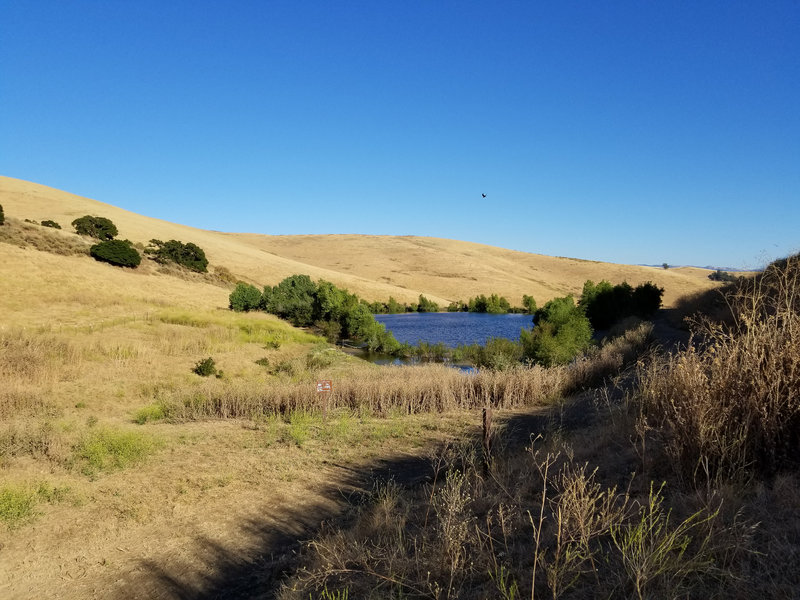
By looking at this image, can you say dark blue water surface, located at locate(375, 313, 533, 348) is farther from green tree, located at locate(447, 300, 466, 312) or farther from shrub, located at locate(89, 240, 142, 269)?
shrub, located at locate(89, 240, 142, 269)

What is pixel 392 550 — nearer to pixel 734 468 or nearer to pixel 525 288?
pixel 734 468

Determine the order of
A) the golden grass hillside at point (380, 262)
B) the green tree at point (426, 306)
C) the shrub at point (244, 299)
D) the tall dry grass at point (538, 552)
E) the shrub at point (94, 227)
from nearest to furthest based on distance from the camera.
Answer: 1. the tall dry grass at point (538, 552)
2. the shrub at point (244, 299)
3. the shrub at point (94, 227)
4. the green tree at point (426, 306)
5. the golden grass hillside at point (380, 262)

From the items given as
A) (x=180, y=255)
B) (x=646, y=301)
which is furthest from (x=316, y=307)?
(x=646, y=301)

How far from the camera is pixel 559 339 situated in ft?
73.2

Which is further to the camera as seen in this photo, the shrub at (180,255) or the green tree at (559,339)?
the shrub at (180,255)

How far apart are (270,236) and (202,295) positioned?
109890 mm

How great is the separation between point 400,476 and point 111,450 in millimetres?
5802

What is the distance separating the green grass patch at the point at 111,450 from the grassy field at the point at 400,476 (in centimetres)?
4

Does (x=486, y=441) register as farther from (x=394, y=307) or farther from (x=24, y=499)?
(x=394, y=307)

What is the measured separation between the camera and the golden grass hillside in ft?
235

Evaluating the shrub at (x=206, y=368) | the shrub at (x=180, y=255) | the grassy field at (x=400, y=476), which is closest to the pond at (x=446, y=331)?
the shrub at (x=206, y=368)

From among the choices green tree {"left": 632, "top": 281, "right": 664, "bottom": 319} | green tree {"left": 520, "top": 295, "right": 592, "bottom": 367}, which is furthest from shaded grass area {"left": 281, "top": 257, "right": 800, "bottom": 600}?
green tree {"left": 632, "top": 281, "right": 664, "bottom": 319}

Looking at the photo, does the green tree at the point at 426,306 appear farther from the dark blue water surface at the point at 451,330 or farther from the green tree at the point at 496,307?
the dark blue water surface at the point at 451,330

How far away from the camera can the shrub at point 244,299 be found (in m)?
41.1
